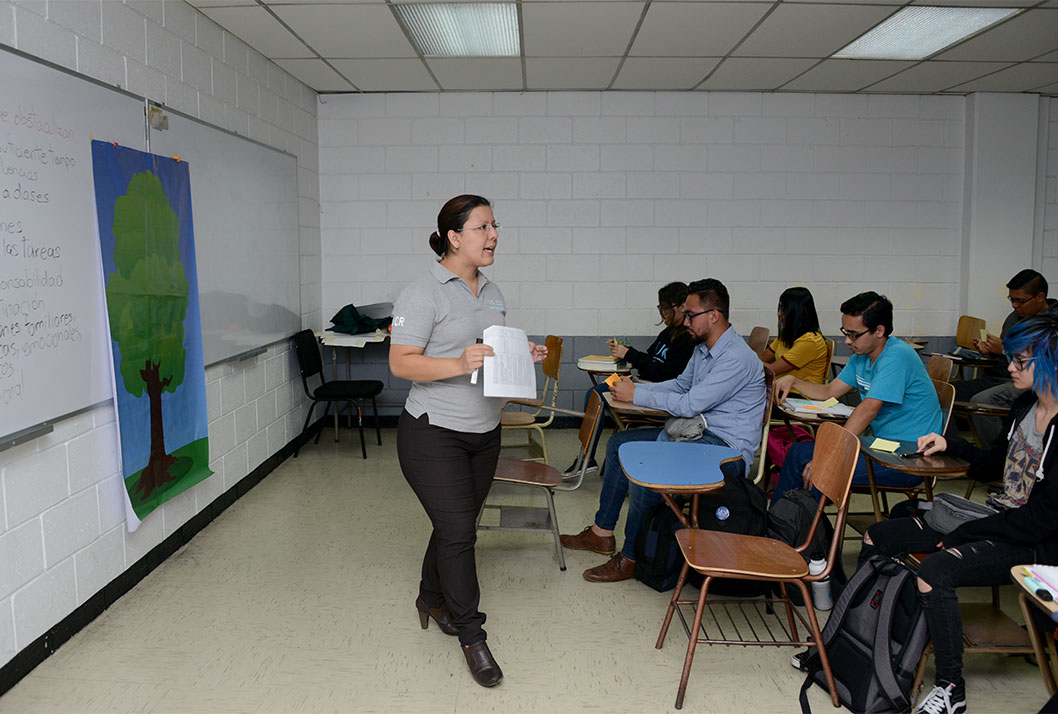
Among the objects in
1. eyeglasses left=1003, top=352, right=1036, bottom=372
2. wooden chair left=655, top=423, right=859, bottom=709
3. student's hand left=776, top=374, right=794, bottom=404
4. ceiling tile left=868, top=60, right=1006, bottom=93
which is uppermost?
ceiling tile left=868, top=60, right=1006, bottom=93

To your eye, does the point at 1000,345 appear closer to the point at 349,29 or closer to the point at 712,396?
the point at 712,396

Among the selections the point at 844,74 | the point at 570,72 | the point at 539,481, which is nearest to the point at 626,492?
the point at 539,481

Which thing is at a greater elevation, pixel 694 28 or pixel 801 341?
pixel 694 28

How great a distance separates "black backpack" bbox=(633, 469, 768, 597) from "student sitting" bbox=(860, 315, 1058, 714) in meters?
0.58

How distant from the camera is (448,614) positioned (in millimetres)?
2682

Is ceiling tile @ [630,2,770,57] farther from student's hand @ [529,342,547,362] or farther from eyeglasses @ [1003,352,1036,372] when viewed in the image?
eyeglasses @ [1003,352,1036,372]

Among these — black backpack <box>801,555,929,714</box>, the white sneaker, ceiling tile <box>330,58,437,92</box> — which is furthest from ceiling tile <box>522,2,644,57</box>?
the white sneaker

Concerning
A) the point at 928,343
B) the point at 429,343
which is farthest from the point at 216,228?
the point at 928,343

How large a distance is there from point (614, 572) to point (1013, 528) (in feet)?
5.05

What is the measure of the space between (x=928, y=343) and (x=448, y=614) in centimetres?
494

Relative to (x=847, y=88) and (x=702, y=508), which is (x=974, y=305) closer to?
(x=847, y=88)

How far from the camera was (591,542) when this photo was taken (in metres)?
3.52

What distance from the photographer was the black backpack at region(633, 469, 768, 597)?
266 centimetres

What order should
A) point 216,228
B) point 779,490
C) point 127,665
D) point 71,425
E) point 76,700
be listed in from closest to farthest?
1. point 76,700
2. point 127,665
3. point 71,425
4. point 779,490
5. point 216,228
